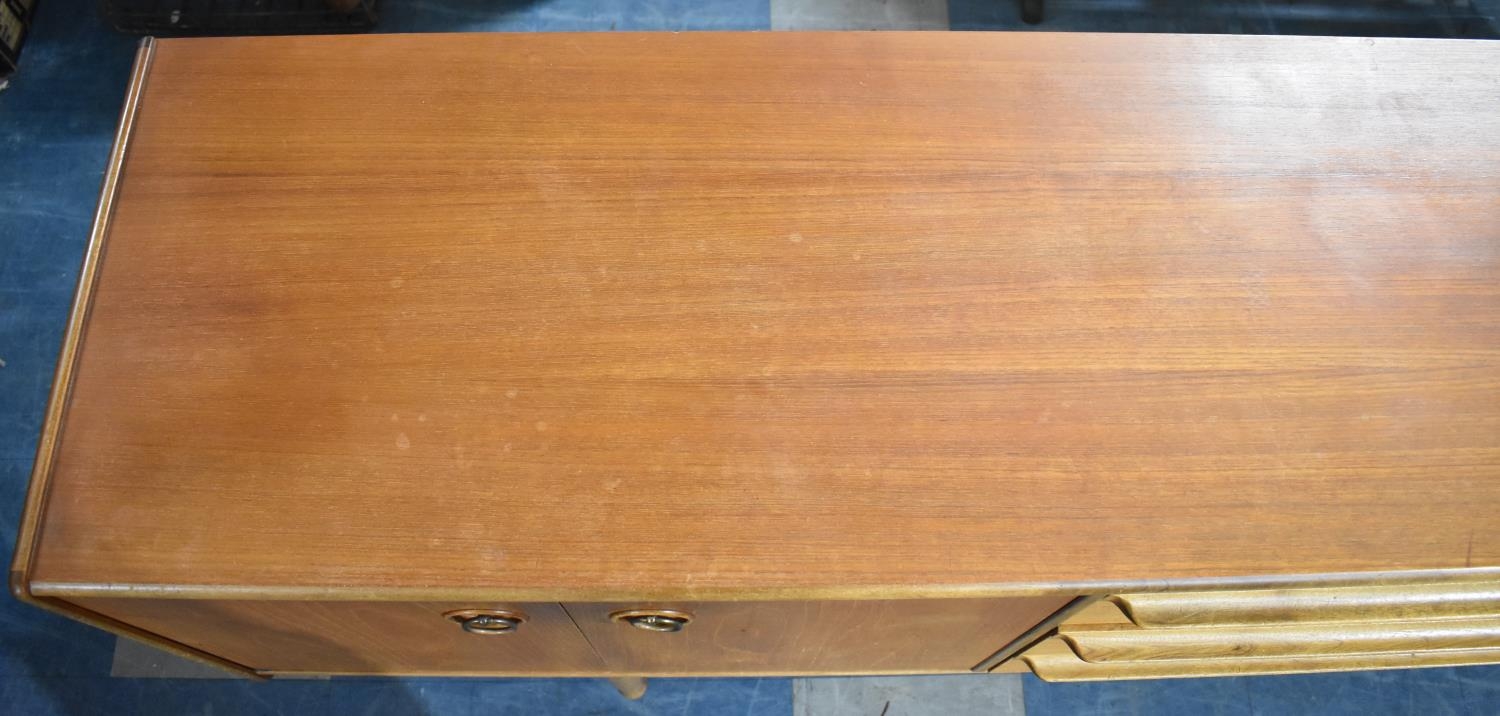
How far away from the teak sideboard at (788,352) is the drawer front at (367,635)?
0.04 feet

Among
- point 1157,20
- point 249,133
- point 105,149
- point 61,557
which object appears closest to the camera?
point 61,557

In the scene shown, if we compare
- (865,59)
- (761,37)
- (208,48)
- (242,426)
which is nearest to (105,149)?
(208,48)

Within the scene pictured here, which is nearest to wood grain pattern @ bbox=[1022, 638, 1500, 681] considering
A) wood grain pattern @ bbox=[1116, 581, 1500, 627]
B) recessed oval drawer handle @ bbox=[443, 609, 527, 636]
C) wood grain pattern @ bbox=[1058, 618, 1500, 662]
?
wood grain pattern @ bbox=[1058, 618, 1500, 662]

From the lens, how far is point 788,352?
90 centimetres

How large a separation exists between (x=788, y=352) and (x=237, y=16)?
1568 mm

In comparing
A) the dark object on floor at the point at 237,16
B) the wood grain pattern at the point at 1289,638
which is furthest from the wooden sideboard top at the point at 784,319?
the dark object on floor at the point at 237,16

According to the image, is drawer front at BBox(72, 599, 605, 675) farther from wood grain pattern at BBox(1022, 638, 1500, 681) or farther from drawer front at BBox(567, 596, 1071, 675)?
wood grain pattern at BBox(1022, 638, 1500, 681)

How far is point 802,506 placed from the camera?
82cm

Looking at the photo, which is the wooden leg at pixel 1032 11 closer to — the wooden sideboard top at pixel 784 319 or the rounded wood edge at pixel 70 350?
the wooden sideboard top at pixel 784 319

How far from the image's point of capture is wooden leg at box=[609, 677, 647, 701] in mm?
1336

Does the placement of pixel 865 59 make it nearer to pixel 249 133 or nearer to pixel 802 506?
pixel 802 506

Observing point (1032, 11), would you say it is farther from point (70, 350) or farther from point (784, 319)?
point (70, 350)

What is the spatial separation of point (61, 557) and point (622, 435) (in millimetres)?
500

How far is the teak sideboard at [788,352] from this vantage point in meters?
0.81
